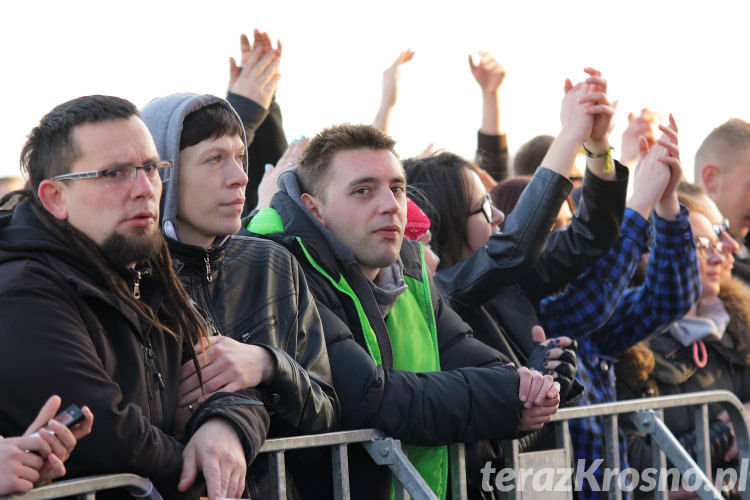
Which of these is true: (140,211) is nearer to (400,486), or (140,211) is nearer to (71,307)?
(71,307)

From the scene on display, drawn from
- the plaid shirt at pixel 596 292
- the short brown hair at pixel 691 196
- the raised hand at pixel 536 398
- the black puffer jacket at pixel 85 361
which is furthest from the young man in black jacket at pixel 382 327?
the short brown hair at pixel 691 196

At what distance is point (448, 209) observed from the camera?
15.5 feet

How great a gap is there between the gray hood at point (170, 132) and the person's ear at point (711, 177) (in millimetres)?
5260

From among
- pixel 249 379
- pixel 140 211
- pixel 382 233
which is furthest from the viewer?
pixel 382 233

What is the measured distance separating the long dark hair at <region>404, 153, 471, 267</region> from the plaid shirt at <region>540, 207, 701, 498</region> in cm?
54

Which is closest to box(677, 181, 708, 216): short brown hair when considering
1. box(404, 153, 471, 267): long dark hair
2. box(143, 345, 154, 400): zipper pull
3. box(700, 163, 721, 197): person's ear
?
box(700, 163, 721, 197): person's ear

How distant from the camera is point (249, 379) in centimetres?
268

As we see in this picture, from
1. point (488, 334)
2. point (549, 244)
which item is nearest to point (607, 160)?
point (549, 244)

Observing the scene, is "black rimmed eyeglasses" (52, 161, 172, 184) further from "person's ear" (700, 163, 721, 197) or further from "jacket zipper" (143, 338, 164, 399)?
"person's ear" (700, 163, 721, 197)

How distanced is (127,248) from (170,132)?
0.68 meters

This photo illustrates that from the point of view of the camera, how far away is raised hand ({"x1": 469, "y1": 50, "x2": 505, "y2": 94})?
6.39 metres

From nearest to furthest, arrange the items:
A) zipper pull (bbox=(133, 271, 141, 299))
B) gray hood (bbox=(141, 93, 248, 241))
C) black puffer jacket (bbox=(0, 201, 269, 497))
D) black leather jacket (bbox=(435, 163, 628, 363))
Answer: black puffer jacket (bbox=(0, 201, 269, 497)), zipper pull (bbox=(133, 271, 141, 299)), gray hood (bbox=(141, 93, 248, 241)), black leather jacket (bbox=(435, 163, 628, 363))

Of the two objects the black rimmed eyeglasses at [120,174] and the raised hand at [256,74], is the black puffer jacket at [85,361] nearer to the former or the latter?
the black rimmed eyeglasses at [120,174]

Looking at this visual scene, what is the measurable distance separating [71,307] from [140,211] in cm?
33
